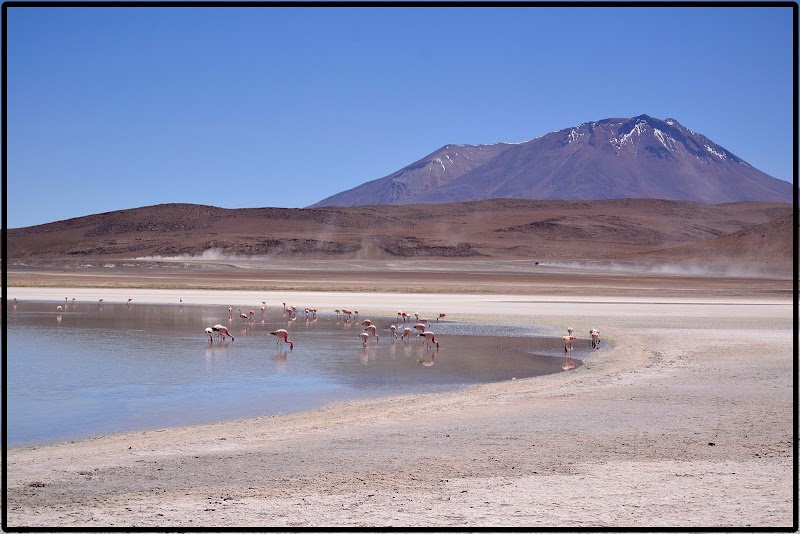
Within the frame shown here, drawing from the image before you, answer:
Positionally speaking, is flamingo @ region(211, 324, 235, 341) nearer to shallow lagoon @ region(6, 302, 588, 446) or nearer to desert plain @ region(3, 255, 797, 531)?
shallow lagoon @ region(6, 302, 588, 446)

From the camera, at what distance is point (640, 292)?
41.3 meters

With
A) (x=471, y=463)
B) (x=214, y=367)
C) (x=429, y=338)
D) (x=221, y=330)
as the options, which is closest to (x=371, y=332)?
(x=429, y=338)

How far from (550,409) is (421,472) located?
374 centimetres

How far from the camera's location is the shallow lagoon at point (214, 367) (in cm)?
1147

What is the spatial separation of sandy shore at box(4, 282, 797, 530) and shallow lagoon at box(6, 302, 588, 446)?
1089 millimetres

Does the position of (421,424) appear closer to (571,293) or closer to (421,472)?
(421,472)

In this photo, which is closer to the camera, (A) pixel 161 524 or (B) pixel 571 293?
(A) pixel 161 524

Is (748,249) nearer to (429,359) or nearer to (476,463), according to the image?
(429,359)

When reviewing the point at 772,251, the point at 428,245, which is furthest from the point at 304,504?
the point at 428,245

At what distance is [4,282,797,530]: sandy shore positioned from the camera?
19.7 ft

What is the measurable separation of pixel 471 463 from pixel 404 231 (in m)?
136

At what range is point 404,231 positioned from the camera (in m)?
143

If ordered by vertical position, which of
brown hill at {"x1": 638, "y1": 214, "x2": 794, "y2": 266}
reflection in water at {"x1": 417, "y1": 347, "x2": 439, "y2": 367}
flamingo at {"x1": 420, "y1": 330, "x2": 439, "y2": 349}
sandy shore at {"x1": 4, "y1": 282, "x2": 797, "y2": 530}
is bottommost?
sandy shore at {"x1": 4, "y1": 282, "x2": 797, "y2": 530}

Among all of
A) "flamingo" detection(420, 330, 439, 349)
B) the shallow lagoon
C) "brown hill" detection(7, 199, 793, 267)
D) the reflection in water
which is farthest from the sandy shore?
"brown hill" detection(7, 199, 793, 267)
